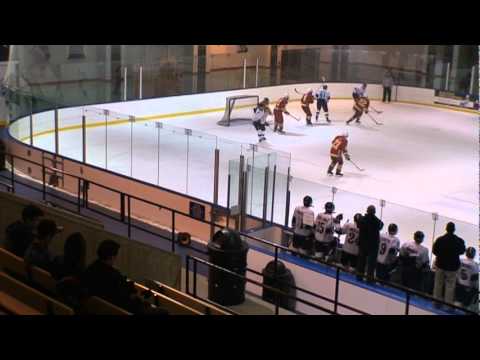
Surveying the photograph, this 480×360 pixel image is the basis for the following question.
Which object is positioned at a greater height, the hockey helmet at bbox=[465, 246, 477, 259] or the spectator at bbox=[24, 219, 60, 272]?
the spectator at bbox=[24, 219, 60, 272]

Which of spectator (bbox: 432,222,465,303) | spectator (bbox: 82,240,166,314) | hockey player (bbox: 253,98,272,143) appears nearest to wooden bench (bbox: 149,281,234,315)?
spectator (bbox: 82,240,166,314)

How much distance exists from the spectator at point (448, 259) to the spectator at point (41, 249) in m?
3.71

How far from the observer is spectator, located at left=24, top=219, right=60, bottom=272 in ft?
17.9

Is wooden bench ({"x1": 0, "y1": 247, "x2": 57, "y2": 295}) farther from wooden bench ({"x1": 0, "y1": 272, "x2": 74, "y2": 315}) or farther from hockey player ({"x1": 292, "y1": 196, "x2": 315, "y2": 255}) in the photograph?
hockey player ({"x1": 292, "y1": 196, "x2": 315, "y2": 255})

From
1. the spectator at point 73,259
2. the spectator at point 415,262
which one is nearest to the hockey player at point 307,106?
the spectator at point 415,262

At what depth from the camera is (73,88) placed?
1672 centimetres

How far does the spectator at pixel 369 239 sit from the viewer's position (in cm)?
820

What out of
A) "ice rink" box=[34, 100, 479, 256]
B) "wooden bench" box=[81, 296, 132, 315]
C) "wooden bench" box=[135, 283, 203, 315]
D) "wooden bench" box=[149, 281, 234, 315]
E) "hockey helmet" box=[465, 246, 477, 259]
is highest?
"wooden bench" box=[81, 296, 132, 315]

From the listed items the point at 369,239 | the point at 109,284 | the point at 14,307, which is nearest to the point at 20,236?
the point at 14,307

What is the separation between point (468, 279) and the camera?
7.78 metres

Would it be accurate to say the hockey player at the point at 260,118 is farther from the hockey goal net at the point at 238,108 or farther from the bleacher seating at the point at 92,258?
the bleacher seating at the point at 92,258

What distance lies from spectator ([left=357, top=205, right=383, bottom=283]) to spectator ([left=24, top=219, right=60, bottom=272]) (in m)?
3.64

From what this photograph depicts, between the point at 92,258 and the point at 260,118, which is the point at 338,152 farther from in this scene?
the point at 92,258
